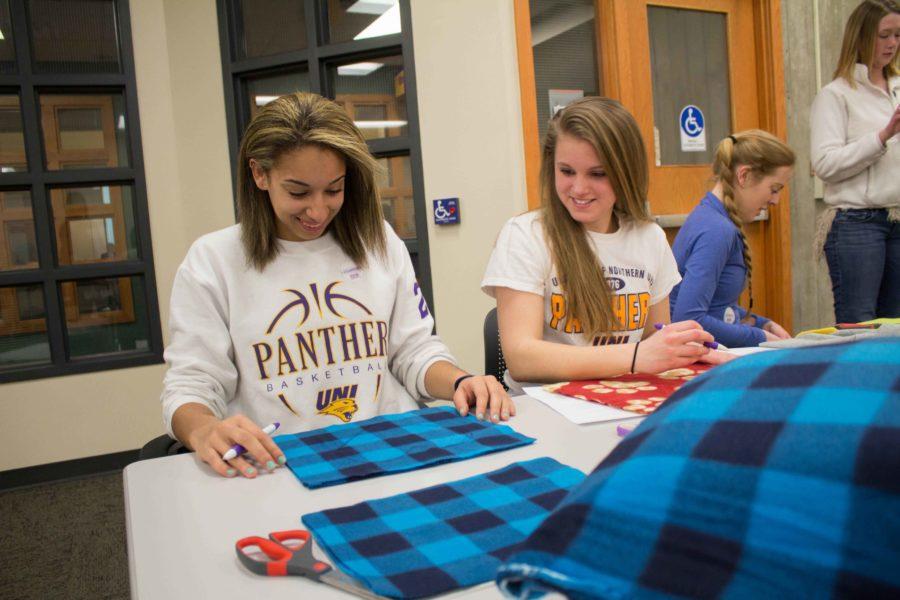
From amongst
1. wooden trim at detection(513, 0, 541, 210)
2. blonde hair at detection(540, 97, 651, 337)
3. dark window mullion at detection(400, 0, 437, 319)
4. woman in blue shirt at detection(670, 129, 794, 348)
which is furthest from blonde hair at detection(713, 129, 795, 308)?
dark window mullion at detection(400, 0, 437, 319)

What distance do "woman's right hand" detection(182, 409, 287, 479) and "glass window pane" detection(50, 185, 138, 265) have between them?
2815mm

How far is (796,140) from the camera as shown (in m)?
3.78

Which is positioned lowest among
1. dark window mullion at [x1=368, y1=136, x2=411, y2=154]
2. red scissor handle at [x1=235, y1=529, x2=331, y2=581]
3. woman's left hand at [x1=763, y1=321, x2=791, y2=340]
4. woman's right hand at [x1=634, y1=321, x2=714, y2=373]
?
woman's left hand at [x1=763, y1=321, x2=791, y2=340]

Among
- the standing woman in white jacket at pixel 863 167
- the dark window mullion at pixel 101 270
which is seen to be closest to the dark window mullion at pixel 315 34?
the dark window mullion at pixel 101 270

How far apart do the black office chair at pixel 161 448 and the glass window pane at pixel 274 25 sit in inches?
105

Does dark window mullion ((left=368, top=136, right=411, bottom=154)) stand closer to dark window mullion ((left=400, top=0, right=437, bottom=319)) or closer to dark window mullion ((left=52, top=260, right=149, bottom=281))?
dark window mullion ((left=400, top=0, right=437, bottom=319))

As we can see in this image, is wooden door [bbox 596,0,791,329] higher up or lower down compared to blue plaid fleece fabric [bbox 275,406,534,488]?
higher up

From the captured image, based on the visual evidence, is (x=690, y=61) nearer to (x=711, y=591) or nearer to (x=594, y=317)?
(x=594, y=317)

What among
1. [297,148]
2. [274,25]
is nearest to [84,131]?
[274,25]

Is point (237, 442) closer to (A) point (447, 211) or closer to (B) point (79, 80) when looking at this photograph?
(A) point (447, 211)

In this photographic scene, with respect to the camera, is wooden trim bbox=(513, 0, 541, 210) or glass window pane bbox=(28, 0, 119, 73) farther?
glass window pane bbox=(28, 0, 119, 73)

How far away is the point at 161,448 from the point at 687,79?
3.29 meters

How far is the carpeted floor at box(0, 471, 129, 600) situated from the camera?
2.14 m

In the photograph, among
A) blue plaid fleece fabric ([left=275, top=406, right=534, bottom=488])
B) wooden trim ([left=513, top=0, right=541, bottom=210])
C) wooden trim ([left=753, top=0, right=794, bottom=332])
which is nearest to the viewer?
blue plaid fleece fabric ([left=275, top=406, right=534, bottom=488])
